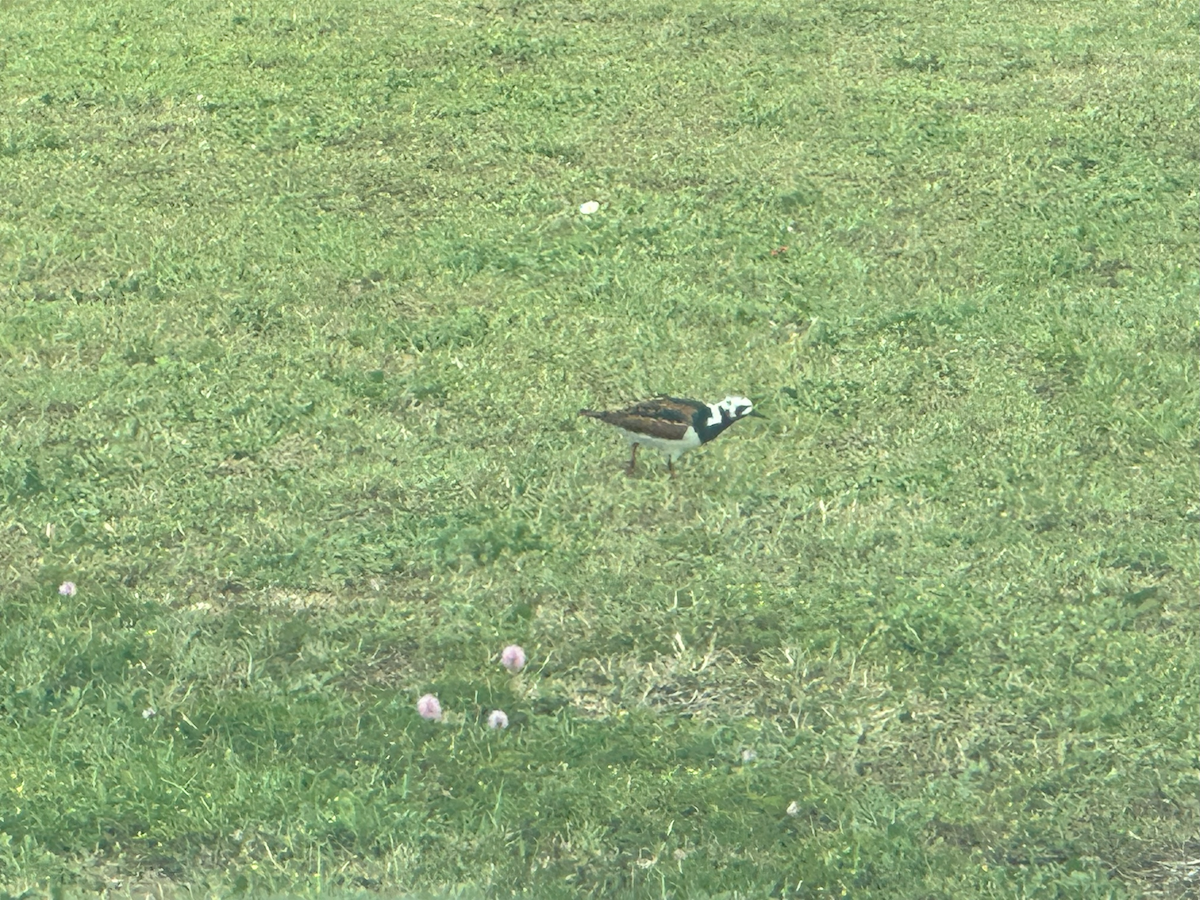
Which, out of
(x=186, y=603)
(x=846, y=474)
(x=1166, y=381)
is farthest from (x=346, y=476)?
(x=1166, y=381)

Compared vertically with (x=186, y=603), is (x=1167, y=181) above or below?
above

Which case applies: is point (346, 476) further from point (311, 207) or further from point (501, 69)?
point (501, 69)

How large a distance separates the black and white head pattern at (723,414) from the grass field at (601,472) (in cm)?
14

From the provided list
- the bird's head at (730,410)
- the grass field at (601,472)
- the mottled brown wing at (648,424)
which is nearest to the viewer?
the grass field at (601,472)

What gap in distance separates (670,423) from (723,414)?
23cm

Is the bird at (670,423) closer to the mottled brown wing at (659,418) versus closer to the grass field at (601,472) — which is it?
the mottled brown wing at (659,418)

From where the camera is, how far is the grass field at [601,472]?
3.85 meters

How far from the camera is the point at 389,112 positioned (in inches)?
311

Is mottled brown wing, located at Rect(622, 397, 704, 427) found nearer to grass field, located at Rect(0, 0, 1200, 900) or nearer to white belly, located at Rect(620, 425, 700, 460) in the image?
white belly, located at Rect(620, 425, 700, 460)

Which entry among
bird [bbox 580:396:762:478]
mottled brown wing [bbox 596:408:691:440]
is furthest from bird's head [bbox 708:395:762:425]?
mottled brown wing [bbox 596:408:691:440]

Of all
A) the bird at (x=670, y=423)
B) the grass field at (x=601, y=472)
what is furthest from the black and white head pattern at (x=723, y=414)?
the grass field at (x=601, y=472)

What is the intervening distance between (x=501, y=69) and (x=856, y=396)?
3568 mm

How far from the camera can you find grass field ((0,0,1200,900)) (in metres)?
3.85

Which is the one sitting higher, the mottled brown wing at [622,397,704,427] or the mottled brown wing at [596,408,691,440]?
the mottled brown wing at [622,397,704,427]
